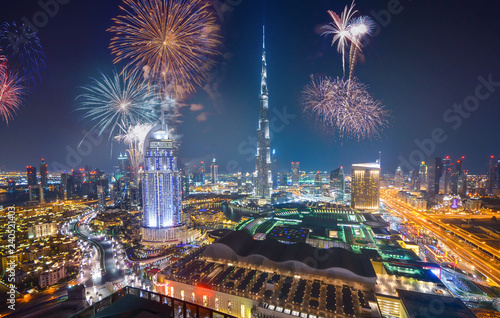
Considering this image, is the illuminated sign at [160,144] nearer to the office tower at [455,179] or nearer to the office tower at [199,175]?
the office tower at [199,175]

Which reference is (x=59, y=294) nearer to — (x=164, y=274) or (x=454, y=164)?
(x=164, y=274)

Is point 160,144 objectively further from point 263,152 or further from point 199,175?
point 199,175

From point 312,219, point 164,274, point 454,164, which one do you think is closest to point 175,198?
point 164,274

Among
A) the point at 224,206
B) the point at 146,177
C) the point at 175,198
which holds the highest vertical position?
the point at 146,177

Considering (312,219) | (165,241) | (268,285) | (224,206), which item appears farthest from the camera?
(224,206)

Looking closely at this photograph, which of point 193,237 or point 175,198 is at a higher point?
point 175,198

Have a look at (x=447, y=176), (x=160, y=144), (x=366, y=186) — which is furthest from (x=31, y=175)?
(x=447, y=176)

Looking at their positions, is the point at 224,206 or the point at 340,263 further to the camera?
the point at 224,206

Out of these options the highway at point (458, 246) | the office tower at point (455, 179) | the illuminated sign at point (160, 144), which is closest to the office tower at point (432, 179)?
the office tower at point (455, 179)
